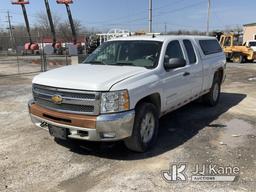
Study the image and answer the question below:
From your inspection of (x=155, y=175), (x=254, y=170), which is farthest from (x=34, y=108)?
(x=254, y=170)

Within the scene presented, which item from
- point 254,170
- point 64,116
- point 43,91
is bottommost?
point 254,170

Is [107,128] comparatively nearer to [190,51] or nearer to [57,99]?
[57,99]

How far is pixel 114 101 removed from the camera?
420 centimetres

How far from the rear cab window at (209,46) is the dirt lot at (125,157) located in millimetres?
1587

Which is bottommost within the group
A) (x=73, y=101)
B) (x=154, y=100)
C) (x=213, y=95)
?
(x=213, y=95)

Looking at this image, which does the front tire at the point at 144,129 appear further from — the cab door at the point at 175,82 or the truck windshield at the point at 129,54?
the truck windshield at the point at 129,54

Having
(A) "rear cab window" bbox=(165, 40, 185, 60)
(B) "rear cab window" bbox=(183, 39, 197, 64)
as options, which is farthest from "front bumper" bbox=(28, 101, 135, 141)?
(B) "rear cab window" bbox=(183, 39, 197, 64)

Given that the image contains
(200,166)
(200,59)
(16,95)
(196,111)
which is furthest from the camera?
(16,95)

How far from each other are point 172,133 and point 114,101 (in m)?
2.07

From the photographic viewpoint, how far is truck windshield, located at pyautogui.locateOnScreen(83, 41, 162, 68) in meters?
5.30

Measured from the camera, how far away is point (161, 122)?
662 centimetres

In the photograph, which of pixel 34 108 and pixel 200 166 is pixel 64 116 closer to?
pixel 34 108

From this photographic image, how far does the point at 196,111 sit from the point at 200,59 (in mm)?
1423

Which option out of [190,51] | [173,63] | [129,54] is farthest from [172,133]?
[190,51]
